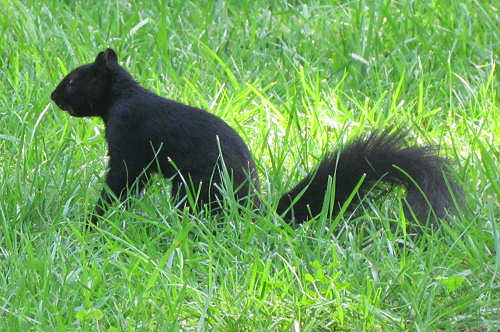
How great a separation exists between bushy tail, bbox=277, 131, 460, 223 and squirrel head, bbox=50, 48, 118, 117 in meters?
0.92

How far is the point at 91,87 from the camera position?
13.0 ft

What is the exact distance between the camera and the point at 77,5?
229 inches

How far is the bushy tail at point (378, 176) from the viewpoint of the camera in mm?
3332

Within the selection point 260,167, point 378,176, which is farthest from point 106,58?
point 378,176

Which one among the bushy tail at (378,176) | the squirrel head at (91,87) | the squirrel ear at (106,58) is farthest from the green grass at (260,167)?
the squirrel ear at (106,58)

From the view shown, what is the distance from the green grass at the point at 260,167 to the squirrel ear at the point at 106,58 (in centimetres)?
45

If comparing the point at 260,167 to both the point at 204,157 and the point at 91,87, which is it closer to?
the point at 204,157

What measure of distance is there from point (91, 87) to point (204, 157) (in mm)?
671

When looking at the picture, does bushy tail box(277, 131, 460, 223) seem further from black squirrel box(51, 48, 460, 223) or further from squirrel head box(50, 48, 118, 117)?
squirrel head box(50, 48, 118, 117)

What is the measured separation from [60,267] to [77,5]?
119 inches

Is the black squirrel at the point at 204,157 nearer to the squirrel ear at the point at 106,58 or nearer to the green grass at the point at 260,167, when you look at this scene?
the squirrel ear at the point at 106,58

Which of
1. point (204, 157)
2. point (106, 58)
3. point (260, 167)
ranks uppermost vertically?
point (106, 58)

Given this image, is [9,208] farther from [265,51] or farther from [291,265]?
[265,51]

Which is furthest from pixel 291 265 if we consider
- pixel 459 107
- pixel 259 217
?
pixel 459 107
